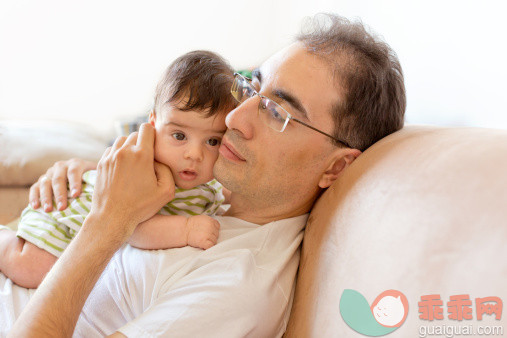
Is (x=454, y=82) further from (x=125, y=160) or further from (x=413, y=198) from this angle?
(x=125, y=160)

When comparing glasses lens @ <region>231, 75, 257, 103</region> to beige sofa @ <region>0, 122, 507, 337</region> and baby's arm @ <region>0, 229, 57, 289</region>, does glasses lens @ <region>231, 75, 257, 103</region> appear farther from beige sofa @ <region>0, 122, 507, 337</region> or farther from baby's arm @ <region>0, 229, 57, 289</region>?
baby's arm @ <region>0, 229, 57, 289</region>

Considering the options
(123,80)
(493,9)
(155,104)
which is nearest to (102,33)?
(123,80)

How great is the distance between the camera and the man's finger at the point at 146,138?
1.50 metres

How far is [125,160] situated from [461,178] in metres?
0.96

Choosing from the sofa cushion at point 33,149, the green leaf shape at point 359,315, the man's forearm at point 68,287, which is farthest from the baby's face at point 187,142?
the sofa cushion at point 33,149

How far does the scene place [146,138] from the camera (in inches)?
59.7

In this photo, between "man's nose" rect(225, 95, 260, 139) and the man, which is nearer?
the man

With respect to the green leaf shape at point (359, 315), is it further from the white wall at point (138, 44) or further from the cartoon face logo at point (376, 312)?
the white wall at point (138, 44)

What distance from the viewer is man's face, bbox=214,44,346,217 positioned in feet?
4.70

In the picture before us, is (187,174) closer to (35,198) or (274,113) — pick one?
(274,113)

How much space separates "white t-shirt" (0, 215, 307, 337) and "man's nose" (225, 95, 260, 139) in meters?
0.29

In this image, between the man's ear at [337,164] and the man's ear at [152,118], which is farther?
the man's ear at [152,118]

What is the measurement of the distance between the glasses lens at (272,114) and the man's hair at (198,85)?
108 millimetres

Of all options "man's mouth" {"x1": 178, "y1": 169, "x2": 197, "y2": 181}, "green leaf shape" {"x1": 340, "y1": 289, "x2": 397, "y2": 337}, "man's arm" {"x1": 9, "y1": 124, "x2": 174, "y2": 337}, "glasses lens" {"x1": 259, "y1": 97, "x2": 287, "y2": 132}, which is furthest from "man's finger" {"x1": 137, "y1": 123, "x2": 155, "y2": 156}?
"green leaf shape" {"x1": 340, "y1": 289, "x2": 397, "y2": 337}
